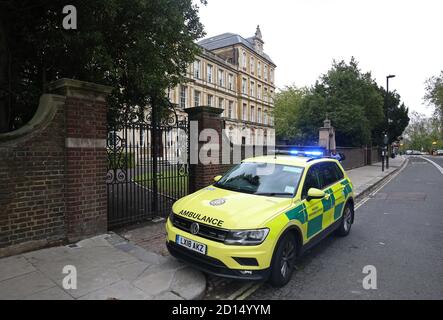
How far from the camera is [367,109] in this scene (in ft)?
89.4

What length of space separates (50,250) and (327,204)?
4768 mm

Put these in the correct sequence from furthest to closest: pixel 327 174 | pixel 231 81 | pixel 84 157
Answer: pixel 231 81, pixel 327 174, pixel 84 157

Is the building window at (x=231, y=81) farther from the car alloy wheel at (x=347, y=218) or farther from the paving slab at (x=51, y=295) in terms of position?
the paving slab at (x=51, y=295)

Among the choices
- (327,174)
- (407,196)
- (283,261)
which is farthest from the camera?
(407,196)

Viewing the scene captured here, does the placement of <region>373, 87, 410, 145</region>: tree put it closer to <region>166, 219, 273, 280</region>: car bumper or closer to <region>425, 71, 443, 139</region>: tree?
<region>425, 71, 443, 139</region>: tree

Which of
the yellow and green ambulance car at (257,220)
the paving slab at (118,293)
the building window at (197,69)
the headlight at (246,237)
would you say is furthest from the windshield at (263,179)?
the building window at (197,69)

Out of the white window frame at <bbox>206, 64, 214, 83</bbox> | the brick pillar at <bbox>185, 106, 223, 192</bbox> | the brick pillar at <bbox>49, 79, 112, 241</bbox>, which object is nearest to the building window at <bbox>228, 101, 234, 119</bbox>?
the white window frame at <bbox>206, 64, 214, 83</bbox>

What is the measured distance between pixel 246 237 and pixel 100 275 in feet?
6.99

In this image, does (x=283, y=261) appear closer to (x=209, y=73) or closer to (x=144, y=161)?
(x=144, y=161)

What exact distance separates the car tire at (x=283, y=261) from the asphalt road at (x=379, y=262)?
4.6 inches

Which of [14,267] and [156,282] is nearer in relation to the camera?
[156,282]

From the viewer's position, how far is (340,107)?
76.2ft

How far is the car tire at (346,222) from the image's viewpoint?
6271 millimetres

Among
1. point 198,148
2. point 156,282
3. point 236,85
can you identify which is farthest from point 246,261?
point 236,85
